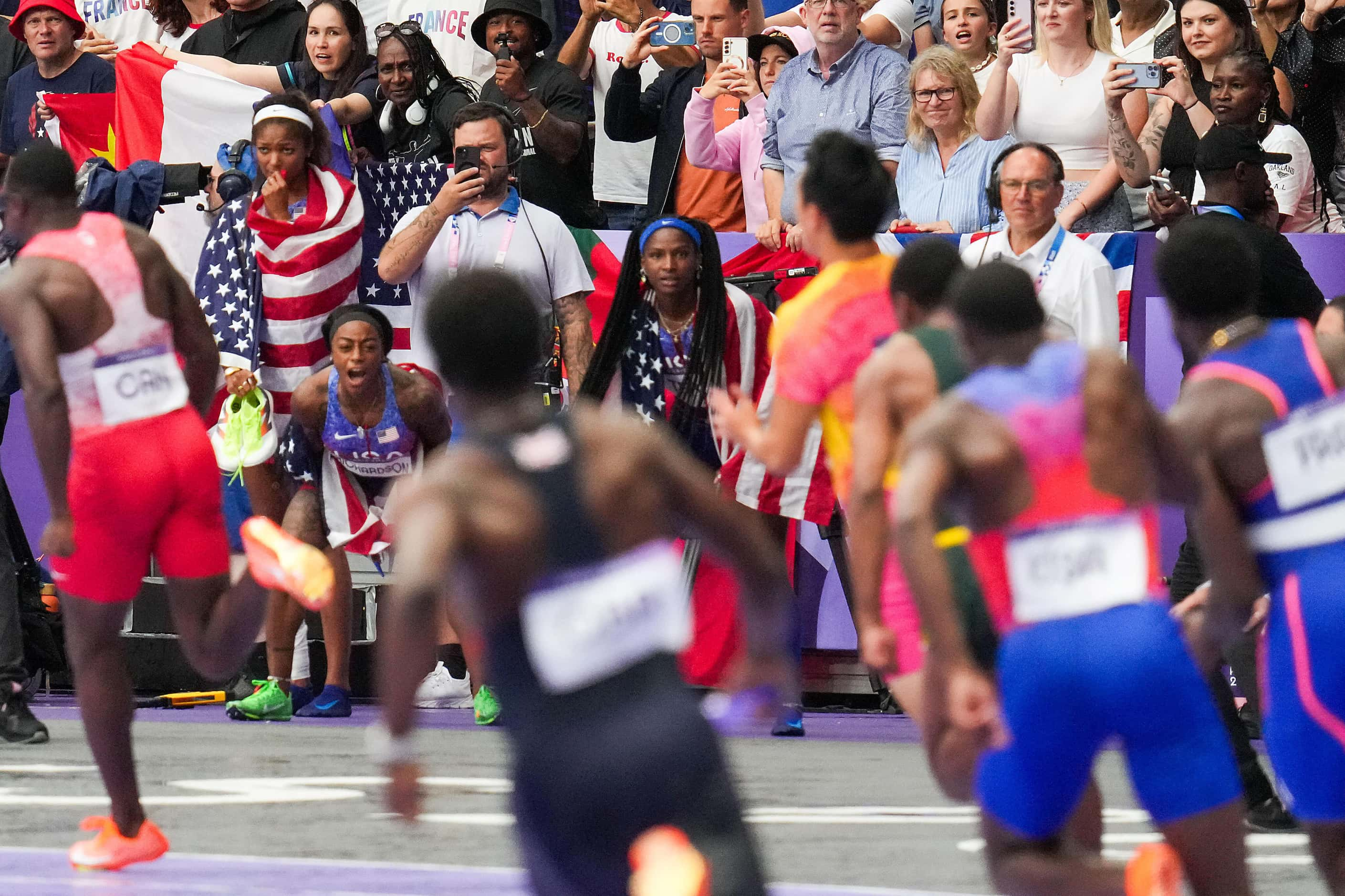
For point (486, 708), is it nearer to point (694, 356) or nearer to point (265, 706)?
point (265, 706)


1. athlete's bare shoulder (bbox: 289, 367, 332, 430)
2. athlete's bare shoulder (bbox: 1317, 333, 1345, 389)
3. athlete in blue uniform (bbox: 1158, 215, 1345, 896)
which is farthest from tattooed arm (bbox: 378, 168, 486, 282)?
athlete's bare shoulder (bbox: 1317, 333, 1345, 389)

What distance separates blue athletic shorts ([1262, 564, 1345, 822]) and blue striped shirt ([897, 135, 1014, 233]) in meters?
4.97

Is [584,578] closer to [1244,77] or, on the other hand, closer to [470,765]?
[470,765]

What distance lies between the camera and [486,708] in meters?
9.30

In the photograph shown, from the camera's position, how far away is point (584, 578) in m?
3.39

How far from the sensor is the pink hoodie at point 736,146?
9.76 metres

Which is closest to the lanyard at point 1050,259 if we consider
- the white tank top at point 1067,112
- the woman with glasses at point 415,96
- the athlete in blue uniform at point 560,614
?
the white tank top at point 1067,112

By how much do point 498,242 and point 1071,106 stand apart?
2.82 meters

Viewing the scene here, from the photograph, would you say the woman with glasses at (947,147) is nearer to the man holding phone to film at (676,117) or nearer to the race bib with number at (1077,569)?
the man holding phone to film at (676,117)

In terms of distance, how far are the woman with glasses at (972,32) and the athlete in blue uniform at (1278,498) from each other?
5.41 m

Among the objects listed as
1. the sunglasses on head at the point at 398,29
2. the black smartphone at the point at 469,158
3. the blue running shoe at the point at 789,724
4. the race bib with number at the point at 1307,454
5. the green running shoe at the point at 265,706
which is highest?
the sunglasses on head at the point at 398,29

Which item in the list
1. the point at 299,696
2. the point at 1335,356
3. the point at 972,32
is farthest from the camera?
the point at 299,696

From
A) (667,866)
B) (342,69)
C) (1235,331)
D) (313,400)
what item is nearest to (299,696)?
(313,400)

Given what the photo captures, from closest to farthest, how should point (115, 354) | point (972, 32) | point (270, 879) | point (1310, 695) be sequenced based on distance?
1. point (1310, 695)
2. point (270, 879)
3. point (115, 354)
4. point (972, 32)
